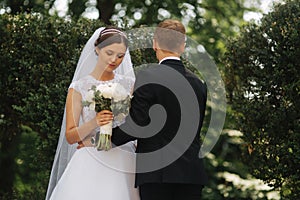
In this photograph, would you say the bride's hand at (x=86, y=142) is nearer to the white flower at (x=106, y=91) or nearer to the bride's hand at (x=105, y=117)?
the bride's hand at (x=105, y=117)

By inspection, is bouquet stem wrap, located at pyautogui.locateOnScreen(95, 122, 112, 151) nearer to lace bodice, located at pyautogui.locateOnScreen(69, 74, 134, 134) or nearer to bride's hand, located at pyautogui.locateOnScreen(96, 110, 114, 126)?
bride's hand, located at pyautogui.locateOnScreen(96, 110, 114, 126)

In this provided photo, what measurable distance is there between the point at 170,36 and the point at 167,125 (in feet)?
2.04

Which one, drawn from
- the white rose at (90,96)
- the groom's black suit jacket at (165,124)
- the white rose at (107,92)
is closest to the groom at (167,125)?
the groom's black suit jacket at (165,124)

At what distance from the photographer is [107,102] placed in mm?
3951

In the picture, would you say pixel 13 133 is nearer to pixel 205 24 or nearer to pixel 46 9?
pixel 46 9

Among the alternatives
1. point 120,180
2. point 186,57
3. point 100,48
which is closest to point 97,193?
point 120,180

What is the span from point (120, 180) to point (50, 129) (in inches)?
75.0

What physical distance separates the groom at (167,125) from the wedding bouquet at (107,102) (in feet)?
0.18

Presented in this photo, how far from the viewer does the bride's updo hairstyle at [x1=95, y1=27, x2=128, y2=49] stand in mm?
4301

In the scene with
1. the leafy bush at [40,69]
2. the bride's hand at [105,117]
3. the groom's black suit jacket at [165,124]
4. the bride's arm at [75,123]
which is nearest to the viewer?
the groom's black suit jacket at [165,124]

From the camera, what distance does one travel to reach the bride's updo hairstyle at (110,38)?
14.1 feet

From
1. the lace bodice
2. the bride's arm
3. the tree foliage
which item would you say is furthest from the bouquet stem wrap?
the tree foliage

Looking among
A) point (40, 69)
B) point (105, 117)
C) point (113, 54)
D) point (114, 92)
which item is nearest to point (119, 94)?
point (114, 92)

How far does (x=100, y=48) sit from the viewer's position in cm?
439
